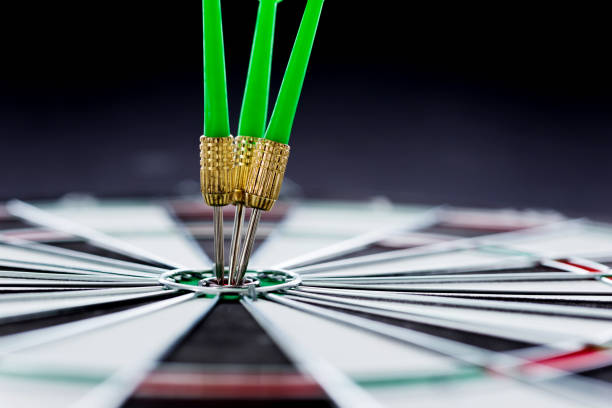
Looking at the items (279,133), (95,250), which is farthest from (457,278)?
(95,250)

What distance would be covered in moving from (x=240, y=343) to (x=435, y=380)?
0.57ft

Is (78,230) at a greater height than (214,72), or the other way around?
(214,72)

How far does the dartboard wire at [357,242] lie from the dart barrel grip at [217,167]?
0.60ft

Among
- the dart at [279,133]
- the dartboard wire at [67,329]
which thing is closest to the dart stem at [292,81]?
the dart at [279,133]

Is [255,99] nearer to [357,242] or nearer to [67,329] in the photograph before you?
[67,329]

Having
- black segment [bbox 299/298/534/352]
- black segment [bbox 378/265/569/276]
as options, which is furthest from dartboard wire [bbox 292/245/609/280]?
black segment [bbox 299/298/534/352]

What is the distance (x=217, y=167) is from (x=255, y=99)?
9 centimetres

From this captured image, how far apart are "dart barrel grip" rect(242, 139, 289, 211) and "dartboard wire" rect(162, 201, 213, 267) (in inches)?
8.0

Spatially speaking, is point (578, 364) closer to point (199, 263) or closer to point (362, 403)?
point (362, 403)

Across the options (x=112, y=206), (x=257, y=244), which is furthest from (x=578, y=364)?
(x=112, y=206)

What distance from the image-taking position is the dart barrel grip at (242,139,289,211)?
2.76 feet

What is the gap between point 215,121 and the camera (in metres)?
0.85

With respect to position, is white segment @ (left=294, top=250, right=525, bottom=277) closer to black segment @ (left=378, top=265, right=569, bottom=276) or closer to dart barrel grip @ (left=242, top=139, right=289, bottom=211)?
black segment @ (left=378, top=265, right=569, bottom=276)

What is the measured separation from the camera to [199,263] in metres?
1.03
